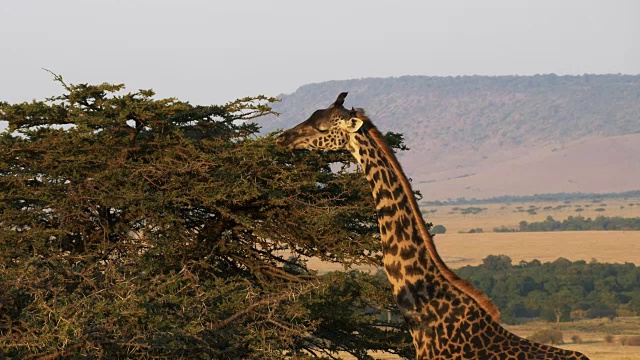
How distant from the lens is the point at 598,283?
216ft

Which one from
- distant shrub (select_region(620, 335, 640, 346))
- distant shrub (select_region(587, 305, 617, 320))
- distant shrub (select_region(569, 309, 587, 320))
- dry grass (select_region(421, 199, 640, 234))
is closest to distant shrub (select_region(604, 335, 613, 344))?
distant shrub (select_region(620, 335, 640, 346))

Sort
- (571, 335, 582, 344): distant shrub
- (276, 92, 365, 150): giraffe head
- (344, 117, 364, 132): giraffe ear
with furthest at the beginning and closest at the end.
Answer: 1. (571, 335, 582, 344): distant shrub
2. (276, 92, 365, 150): giraffe head
3. (344, 117, 364, 132): giraffe ear

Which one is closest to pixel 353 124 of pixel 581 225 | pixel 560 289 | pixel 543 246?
pixel 560 289

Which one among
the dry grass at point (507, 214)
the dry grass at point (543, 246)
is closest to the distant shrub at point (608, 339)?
the dry grass at point (543, 246)

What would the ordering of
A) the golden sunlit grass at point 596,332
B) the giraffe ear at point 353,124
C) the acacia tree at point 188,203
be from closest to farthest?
the giraffe ear at point 353,124 < the acacia tree at point 188,203 < the golden sunlit grass at point 596,332

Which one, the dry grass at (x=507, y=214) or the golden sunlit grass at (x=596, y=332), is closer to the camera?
the golden sunlit grass at (x=596, y=332)

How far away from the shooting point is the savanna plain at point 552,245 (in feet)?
153

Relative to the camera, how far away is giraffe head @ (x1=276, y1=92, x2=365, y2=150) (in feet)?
31.0

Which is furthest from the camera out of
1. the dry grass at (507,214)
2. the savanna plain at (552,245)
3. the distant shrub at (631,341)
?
the dry grass at (507,214)

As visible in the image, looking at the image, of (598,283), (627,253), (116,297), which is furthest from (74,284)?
(627,253)

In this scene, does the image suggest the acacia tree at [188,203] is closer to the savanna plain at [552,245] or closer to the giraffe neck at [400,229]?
the giraffe neck at [400,229]

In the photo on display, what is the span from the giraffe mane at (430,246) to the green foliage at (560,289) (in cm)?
4678

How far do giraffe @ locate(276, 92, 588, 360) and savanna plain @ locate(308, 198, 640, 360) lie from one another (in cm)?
1652

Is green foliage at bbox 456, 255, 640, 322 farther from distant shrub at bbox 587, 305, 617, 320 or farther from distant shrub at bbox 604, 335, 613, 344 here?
distant shrub at bbox 604, 335, 613, 344
